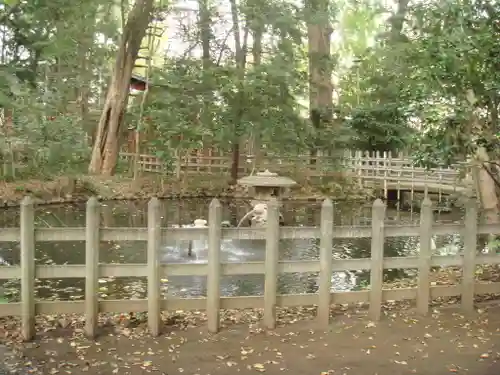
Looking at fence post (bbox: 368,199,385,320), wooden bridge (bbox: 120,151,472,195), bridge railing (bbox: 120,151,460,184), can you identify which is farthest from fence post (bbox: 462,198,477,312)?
bridge railing (bbox: 120,151,460,184)

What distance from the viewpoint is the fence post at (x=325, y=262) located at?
6.04 meters

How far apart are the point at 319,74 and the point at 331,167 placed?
180 inches

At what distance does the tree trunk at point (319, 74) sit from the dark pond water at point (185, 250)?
23.3 ft

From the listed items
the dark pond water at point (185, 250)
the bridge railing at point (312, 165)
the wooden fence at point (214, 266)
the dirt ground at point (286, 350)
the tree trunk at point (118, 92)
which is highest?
the tree trunk at point (118, 92)

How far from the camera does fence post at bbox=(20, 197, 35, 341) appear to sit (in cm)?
557

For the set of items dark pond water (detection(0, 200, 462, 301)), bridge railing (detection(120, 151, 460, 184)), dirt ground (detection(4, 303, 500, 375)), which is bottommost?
dark pond water (detection(0, 200, 462, 301))

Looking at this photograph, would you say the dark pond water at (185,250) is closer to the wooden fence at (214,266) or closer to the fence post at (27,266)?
the fence post at (27,266)

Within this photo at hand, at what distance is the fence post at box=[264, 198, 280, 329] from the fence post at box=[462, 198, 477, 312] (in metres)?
2.21

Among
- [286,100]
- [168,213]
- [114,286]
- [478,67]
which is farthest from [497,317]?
[286,100]

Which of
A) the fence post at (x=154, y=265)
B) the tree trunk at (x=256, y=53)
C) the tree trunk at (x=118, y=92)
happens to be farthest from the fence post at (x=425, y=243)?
the tree trunk at (x=118, y=92)

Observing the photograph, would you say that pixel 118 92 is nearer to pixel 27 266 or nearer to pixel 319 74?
pixel 319 74

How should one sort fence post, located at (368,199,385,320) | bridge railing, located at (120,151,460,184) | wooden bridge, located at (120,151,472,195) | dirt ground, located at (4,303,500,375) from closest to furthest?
dirt ground, located at (4,303,500,375) → fence post, located at (368,199,385,320) → wooden bridge, located at (120,151,472,195) → bridge railing, located at (120,151,460,184)

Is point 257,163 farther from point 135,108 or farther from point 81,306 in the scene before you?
point 81,306

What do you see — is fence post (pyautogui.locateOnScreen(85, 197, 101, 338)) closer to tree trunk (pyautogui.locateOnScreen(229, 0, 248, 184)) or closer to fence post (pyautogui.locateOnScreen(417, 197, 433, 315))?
fence post (pyautogui.locateOnScreen(417, 197, 433, 315))
